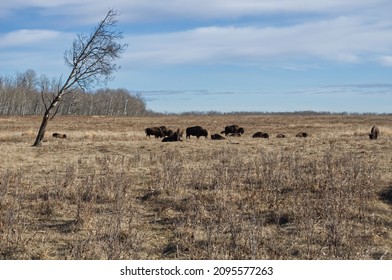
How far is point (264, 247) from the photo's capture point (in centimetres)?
→ 636

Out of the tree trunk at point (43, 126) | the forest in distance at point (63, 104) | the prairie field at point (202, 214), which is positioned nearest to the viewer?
the prairie field at point (202, 214)

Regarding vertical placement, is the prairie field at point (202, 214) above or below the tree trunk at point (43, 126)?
below

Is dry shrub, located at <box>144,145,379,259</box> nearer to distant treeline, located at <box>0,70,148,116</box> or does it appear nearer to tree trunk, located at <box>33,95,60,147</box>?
tree trunk, located at <box>33,95,60,147</box>

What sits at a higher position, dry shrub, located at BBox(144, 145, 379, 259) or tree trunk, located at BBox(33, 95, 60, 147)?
tree trunk, located at BBox(33, 95, 60, 147)

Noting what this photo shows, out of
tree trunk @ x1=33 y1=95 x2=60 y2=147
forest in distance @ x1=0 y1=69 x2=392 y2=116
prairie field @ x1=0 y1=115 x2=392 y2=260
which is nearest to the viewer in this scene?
prairie field @ x1=0 y1=115 x2=392 y2=260

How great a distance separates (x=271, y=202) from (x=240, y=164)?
13.7 ft

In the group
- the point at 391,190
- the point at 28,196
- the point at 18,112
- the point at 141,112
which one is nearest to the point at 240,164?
the point at 391,190

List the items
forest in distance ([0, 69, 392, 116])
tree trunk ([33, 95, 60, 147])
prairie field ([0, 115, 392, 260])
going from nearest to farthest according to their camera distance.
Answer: prairie field ([0, 115, 392, 260]), tree trunk ([33, 95, 60, 147]), forest in distance ([0, 69, 392, 116])

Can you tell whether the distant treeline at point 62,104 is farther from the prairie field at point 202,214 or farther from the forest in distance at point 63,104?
the prairie field at point 202,214

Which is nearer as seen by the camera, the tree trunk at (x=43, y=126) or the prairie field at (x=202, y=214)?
the prairie field at (x=202, y=214)

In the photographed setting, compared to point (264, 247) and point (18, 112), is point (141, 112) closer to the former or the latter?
point (18, 112)

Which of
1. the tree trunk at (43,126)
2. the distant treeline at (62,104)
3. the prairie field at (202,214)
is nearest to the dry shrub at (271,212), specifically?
the prairie field at (202,214)

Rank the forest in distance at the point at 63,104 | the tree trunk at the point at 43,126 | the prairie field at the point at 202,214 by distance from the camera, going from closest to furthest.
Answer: the prairie field at the point at 202,214
the tree trunk at the point at 43,126
the forest in distance at the point at 63,104

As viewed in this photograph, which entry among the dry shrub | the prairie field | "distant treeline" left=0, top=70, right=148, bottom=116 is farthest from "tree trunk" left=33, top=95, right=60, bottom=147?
"distant treeline" left=0, top=70, right=148, bottom=116
